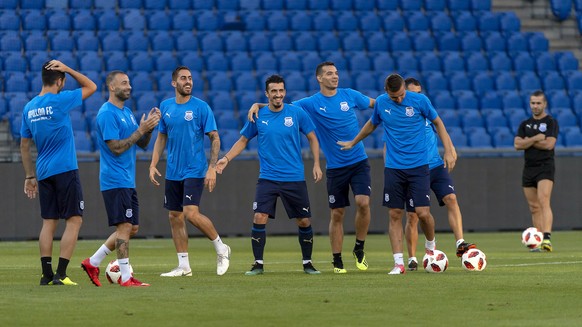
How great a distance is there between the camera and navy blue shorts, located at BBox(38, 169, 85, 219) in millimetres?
12844

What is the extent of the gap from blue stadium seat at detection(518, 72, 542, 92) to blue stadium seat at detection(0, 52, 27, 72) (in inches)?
479

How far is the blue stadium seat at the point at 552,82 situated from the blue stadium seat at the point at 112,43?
34.7ft

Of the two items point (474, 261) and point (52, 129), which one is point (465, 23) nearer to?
point (474, 261)

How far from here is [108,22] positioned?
29.9 m

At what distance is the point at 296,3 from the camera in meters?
32.1

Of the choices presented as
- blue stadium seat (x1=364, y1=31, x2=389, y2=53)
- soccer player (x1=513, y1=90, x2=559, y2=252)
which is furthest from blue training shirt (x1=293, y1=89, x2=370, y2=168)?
blue stadium seat (x1=364, y1=31, x2=389, y2=53)

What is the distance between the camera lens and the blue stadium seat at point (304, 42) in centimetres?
3053

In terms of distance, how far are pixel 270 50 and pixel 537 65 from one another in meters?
7.02

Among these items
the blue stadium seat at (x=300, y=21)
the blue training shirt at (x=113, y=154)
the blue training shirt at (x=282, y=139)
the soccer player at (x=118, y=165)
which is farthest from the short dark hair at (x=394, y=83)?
the blue stadium seat at (x=300, y=21)

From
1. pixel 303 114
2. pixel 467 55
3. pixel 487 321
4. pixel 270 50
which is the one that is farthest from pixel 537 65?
pixel 487 321

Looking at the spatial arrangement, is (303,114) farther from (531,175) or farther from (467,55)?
(467,55)

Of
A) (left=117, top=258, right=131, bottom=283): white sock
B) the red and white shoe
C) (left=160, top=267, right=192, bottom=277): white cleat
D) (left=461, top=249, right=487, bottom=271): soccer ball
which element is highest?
(left=117, top=258, right=131, bottom=283): white sock

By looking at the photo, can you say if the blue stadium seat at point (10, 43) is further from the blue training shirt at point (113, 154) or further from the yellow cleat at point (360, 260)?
the blue training shirt at point (113, 154)

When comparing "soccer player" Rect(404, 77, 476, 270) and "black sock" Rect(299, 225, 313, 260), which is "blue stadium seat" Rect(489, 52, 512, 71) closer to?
"soccer player" Rect(404, 77, 476, 270)
